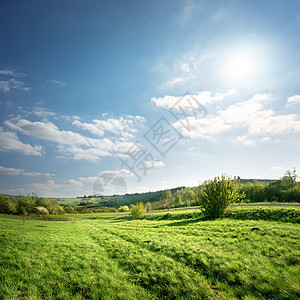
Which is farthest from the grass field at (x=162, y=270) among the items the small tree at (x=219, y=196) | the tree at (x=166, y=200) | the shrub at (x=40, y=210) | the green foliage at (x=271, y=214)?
the tree at (x=166, y=200)

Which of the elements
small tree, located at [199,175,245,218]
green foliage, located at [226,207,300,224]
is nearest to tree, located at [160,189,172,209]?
small tree, located at [199,175,245,218]

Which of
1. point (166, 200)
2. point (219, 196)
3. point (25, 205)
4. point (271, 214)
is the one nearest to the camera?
point (271, 214)

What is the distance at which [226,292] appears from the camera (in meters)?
4.36

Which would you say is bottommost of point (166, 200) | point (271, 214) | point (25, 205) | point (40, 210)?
point (166, 200)

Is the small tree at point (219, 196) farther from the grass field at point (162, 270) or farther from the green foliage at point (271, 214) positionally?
the grass field at point (162, 270)

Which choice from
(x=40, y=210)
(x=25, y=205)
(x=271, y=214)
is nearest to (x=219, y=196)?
(x=271, y=214)

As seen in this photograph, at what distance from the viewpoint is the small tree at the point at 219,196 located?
56.6 ft

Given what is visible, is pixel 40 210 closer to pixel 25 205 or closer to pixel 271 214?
pixel 25 205

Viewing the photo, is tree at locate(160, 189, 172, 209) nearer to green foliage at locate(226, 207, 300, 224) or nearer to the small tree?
the small tree

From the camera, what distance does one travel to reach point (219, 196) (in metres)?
17.1

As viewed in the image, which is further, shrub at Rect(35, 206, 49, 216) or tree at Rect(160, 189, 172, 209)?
tree at Rect(160, 189, 172, 209)

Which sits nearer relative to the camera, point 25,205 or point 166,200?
point 25,205

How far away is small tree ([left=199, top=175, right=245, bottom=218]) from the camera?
1725 cm

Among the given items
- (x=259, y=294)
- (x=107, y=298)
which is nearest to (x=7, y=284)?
(x=107, y=298)
